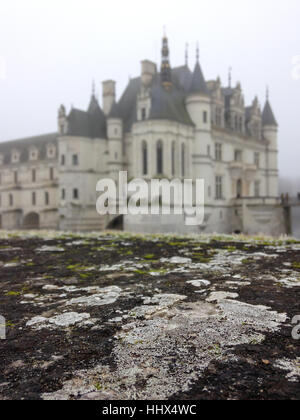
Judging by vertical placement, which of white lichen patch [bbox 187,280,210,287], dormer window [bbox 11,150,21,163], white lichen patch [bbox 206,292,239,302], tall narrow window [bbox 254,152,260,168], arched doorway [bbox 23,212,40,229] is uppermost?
dormer window [bbox 11,150,21,163]

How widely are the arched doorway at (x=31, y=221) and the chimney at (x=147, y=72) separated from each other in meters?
25.4

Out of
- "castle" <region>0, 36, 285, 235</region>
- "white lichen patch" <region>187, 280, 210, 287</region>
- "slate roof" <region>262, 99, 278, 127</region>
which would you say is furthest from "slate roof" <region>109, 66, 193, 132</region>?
"white lichen patch" <region>187, 280, 210, 287</region>

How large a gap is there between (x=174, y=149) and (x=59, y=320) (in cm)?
3197

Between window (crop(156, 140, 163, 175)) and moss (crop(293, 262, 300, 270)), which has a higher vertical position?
window (crop(156, 140, 163, 175))

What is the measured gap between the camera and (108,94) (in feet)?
137

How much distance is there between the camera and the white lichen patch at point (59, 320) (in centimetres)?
353

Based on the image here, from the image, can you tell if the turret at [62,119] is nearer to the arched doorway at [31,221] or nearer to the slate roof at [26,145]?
the slate roof at [26,145]

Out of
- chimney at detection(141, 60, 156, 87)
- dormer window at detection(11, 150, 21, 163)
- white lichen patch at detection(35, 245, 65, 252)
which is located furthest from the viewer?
dormer window at detection(11, 150, 21, 163)

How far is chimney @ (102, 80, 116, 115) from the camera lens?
41.4 metres

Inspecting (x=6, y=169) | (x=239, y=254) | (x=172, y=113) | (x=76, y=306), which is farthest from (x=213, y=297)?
(x=6, y=169)

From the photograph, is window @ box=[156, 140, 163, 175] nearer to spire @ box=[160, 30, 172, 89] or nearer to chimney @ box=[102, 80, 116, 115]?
spire @ box=[160, 30, 172, 89]

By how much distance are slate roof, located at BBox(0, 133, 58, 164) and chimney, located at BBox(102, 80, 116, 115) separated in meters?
12.4

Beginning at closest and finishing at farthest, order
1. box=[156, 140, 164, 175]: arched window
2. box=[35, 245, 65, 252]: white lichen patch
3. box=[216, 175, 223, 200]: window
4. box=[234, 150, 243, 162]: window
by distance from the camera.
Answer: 1. box=[35, 245, 65, 252]: white lichen patch
2. box=[156, 140, 164, 175]: arched window
3. box=[216, 175, 223, 200]: window
4. box=[234, 150, 243, 162]: window

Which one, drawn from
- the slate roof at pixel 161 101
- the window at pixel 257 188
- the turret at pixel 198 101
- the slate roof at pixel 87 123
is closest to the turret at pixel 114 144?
the slate roof at pixel 161 101
